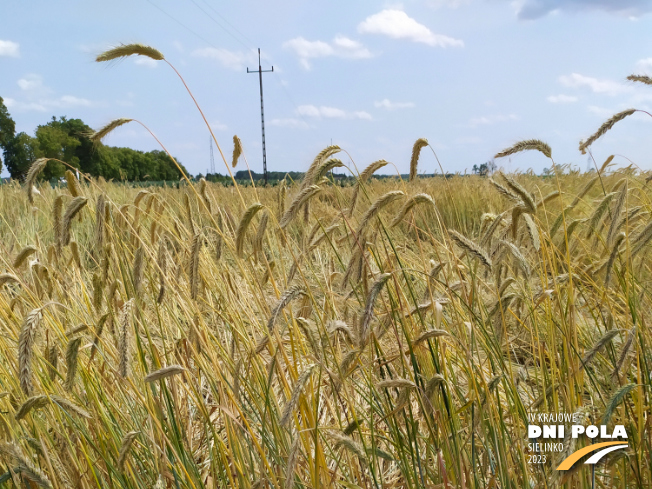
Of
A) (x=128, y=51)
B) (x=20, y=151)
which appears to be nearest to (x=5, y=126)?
(x=20, y=151)

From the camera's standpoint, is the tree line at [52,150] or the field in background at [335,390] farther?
the tree line at [52,150]

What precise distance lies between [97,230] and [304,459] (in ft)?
3.10

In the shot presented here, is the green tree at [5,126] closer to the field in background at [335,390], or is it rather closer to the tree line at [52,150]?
the tree line at [52,150]

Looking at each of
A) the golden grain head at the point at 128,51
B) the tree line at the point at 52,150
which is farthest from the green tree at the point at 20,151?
the golden grain head at the point at 128,51

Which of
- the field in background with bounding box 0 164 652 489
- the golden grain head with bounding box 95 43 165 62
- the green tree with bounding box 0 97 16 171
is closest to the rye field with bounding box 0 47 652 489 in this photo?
the field in background with bounding box 0 164 652 489

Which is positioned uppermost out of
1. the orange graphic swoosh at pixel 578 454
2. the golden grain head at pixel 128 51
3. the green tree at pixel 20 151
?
the green tree at pixel 20 151

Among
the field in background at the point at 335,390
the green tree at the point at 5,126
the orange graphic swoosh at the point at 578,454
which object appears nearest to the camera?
the orange graphic swoosh at the point at 578,454

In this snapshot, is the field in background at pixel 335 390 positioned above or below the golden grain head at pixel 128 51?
below

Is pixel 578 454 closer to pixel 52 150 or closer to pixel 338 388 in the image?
pixel 338 388

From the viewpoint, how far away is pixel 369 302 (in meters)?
1.13

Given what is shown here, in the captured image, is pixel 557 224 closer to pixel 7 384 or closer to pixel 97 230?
pixel 97 230

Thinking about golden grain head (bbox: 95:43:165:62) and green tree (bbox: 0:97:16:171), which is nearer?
golden grain head (bbox: 95:43:165:62)

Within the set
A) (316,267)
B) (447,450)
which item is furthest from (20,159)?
(447,450)

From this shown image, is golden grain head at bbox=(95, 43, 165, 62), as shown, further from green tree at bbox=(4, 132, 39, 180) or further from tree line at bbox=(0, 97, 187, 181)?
green tree at bbox=(4, 132, 39, 180)
